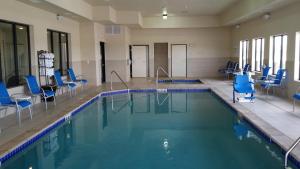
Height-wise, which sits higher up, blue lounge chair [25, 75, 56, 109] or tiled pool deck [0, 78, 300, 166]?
blue lounge chair [25, 75, 56, 109]

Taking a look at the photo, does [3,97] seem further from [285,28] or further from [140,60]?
[140,60]

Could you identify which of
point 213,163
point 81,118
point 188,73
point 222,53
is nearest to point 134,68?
point 188,73

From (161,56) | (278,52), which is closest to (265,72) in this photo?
(278,52)

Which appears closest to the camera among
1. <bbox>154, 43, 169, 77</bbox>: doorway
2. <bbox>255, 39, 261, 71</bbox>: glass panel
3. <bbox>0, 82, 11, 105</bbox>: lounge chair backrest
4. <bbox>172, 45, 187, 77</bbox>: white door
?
<bbox>0, 82, 11, 105</bbox>: lounge chair backrest

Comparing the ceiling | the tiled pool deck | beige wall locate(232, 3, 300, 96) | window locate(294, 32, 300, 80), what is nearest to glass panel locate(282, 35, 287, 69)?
beige wall locate(232, 3, 300, 96)

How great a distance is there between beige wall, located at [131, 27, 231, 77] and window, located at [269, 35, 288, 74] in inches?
215

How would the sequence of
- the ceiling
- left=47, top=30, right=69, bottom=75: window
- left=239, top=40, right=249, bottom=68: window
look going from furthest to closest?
left=239, top=40, right=249, bottom=68: window, the ceiling, left=47, top=30, right=69, bottom=75: window

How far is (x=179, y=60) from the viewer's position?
→ 15148mm

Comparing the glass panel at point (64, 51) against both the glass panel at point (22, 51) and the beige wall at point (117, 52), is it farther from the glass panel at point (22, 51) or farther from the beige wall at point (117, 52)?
the beige wall at point (117, 52)

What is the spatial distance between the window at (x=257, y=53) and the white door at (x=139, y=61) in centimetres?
562

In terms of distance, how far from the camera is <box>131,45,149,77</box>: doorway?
596 inches

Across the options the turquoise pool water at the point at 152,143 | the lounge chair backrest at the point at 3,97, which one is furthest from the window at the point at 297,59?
the lounge chair backrest at the point at 3,97

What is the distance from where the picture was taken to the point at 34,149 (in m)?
4.73

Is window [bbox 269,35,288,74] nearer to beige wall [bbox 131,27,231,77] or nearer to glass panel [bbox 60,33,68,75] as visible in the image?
beige wall [bbox 131,27,231,77]
